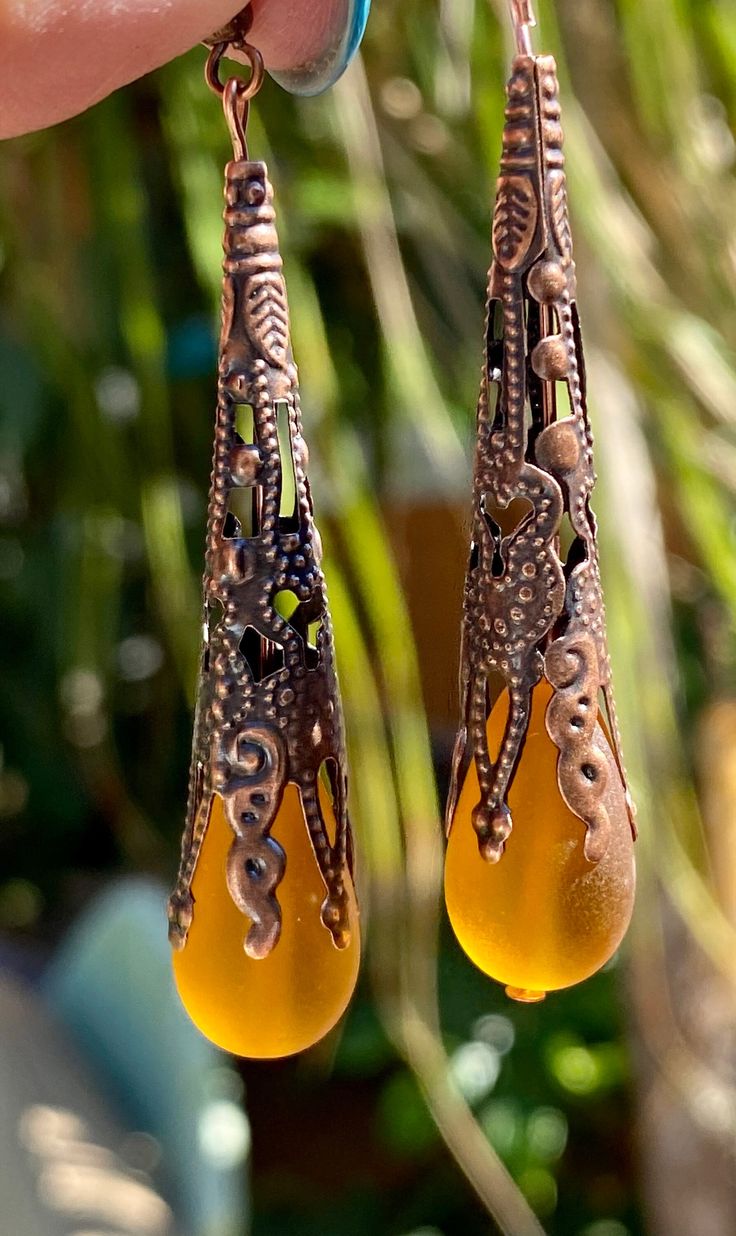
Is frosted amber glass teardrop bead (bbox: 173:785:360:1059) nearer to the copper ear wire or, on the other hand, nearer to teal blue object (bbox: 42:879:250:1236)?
the copper ear wire

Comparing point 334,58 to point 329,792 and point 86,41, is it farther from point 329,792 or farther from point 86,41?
point 329,792

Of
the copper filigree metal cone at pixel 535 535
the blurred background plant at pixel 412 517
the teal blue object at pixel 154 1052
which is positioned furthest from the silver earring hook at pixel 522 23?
the teal blue object at pixel 154 1052

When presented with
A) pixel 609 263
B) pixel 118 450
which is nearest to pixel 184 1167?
pixel 118 450

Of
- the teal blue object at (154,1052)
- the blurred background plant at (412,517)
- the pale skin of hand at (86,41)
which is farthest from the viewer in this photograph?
the teal blue object at (154,1052)

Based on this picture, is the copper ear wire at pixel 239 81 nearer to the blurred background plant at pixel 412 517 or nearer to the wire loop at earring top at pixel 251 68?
the wire loop at earring top at pixel 251 68

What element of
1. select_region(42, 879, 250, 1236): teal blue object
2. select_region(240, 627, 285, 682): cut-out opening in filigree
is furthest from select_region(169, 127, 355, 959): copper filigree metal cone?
select_region(42, 879, 250, 1236): teal blue object

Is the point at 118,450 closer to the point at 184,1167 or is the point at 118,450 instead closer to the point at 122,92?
the point at 122,92
